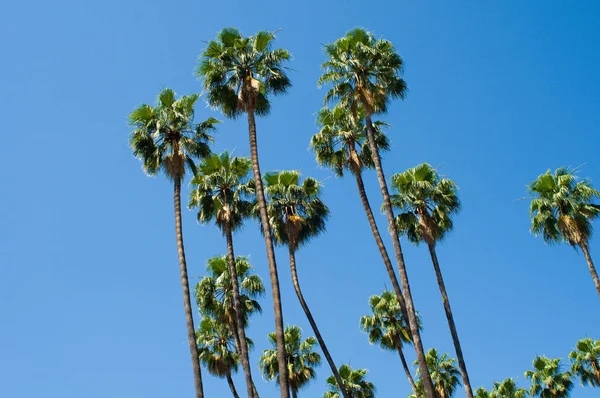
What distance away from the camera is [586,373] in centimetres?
4547

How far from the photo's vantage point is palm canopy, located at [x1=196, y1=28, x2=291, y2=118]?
86.6 ft

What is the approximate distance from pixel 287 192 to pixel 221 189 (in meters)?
4.17

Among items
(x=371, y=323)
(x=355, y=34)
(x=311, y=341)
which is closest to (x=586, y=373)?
(x=371, y=323)

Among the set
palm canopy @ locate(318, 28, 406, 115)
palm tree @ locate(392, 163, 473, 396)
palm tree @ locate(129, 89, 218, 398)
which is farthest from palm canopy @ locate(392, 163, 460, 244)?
palm tree @ locate(129, 89, 218, 398)

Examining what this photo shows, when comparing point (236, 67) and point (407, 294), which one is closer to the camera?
point (407, 294)

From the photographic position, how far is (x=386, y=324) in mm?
40031

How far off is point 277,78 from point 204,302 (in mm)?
14074

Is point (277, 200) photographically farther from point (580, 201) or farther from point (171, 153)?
point (580, 201)

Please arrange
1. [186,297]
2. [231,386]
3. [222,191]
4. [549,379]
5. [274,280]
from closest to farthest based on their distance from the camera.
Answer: [274,280] < [186,297] < [222,191] < [231,386] < [549,379]

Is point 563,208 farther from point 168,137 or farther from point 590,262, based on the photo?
point 168,137

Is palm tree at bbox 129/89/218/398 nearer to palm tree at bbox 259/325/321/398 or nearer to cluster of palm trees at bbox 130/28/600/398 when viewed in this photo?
cluster of palm trees at bbox 130/28/600/398

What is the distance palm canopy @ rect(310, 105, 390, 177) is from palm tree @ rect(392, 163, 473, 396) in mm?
2125

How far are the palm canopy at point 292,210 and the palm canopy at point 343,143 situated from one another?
2.29 metres

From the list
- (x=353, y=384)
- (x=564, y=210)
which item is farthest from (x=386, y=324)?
(x=564, y=210)
